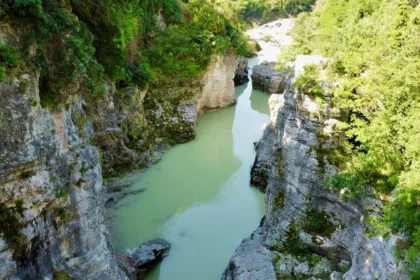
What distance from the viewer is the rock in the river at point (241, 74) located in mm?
38250

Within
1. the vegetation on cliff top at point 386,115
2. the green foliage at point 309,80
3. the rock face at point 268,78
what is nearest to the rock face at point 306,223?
the green foliage at point 309,80

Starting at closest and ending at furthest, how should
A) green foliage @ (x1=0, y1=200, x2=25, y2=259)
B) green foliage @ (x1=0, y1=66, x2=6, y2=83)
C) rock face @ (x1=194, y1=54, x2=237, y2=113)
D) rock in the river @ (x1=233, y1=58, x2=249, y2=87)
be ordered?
1. green foliage @ (x1=0, y1=66, x2=6, y2=83)
2. green foliage @ (x1=0, y1=200, x2=25, y2=259)
3. rock face @ (x1=194, y1=54, x2=237, y2=113)
4. rock in the river @ (x1=233, y1=58, x2=249, y2=87)

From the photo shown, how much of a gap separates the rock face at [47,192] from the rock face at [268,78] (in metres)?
27.0

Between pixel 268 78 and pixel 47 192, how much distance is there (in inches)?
1174

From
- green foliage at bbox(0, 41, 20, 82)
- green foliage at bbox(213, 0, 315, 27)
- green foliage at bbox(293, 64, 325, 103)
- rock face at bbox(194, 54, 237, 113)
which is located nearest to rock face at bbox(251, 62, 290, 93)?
rock face at bbox(194, 54, 237, 113)

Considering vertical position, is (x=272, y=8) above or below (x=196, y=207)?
above

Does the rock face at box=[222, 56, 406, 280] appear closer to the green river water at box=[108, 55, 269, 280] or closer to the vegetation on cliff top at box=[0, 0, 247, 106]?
the green river water at box=[108, 55, 269, 280]

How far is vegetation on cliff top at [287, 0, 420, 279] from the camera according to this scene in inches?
302

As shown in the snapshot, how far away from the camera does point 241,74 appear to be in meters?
38.8

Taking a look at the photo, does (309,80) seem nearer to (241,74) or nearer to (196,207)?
(196,207)

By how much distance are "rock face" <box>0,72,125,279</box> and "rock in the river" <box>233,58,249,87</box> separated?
96.7 feet

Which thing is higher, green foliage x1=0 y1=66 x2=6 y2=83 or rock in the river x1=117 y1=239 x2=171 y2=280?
green foliage x1=0 y1=66 x2=6 y2=83

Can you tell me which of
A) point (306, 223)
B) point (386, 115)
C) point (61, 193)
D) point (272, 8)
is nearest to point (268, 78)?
point (306, 223)

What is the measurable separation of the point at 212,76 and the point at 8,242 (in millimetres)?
21171
